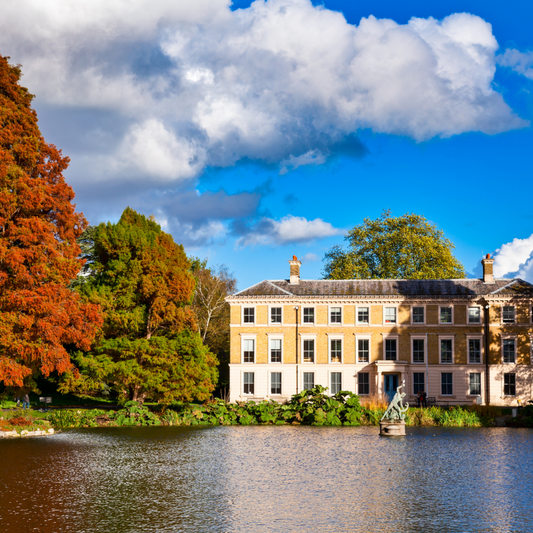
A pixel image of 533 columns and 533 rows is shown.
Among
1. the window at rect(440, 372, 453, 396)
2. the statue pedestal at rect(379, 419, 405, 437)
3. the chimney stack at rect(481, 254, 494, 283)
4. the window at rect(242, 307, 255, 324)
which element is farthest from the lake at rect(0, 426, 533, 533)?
the chimney stack at rect(481, 254, 494, 283)

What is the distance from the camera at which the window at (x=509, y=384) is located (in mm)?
51062

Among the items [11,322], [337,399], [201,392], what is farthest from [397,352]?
[11,322]

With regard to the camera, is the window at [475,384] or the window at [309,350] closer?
the window at [475,384]

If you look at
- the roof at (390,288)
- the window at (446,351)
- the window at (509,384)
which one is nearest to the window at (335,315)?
the roof at (390,288)

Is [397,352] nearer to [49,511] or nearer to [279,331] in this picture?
[279,331]

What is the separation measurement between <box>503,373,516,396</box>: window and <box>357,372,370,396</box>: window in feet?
36.9

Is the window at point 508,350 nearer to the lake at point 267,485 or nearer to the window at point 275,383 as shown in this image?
the window at point 275,383

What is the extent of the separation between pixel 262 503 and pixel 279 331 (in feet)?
129

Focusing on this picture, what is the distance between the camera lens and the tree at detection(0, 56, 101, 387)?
28.4 m

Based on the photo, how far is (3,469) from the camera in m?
18.9

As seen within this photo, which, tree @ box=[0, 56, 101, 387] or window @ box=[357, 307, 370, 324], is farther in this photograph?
window @ box=[357, 307, 370, 324]

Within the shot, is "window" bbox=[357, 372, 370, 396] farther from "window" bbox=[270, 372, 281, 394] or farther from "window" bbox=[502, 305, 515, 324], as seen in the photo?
"window" bbox=[502, 305, 515, 324]

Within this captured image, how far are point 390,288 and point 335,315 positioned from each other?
543 cm

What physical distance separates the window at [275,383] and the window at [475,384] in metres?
16.2
